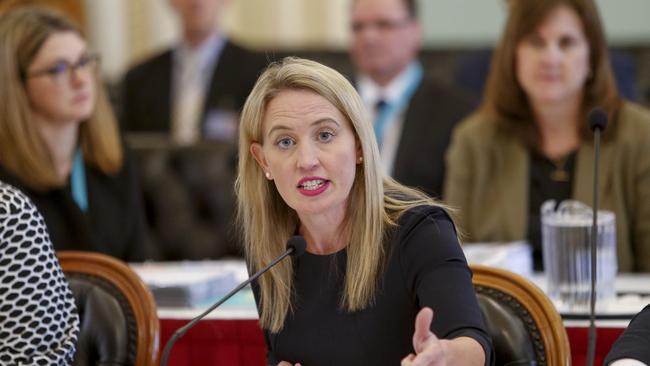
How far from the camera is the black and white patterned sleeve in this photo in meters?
2.29

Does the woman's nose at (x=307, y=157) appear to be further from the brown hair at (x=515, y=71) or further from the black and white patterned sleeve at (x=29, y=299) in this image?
the brown hair at (x=515, y=71)

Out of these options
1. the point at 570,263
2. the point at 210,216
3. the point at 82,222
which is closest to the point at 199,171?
the point at 210,216

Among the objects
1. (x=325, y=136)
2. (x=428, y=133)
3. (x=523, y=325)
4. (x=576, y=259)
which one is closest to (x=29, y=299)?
(x=325, y=136)

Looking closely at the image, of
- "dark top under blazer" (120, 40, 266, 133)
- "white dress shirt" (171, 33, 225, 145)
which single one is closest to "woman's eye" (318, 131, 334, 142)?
"dark top under blazer" (120, 40, 266, 133)

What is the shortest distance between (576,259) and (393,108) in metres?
2.10

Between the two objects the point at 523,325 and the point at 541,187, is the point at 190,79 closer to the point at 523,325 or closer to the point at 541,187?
the point at 541,187

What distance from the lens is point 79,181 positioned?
379 centimetres

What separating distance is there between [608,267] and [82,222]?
5.34ft

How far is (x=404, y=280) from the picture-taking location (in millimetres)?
2180

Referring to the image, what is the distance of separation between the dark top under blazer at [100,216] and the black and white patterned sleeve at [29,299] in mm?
1236

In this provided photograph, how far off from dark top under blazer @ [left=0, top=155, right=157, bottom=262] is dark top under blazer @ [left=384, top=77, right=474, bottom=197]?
40.0 inches

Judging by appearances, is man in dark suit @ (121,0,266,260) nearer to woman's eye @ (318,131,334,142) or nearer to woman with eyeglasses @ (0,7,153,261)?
woman with eyeglasses @ (0,7,153,261)

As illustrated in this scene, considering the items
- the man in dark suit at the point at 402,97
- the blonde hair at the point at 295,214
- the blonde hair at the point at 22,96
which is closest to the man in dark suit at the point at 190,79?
the man in dark suit at the point at 402,97

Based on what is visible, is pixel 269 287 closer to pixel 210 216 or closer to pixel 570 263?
pixel 570 263
